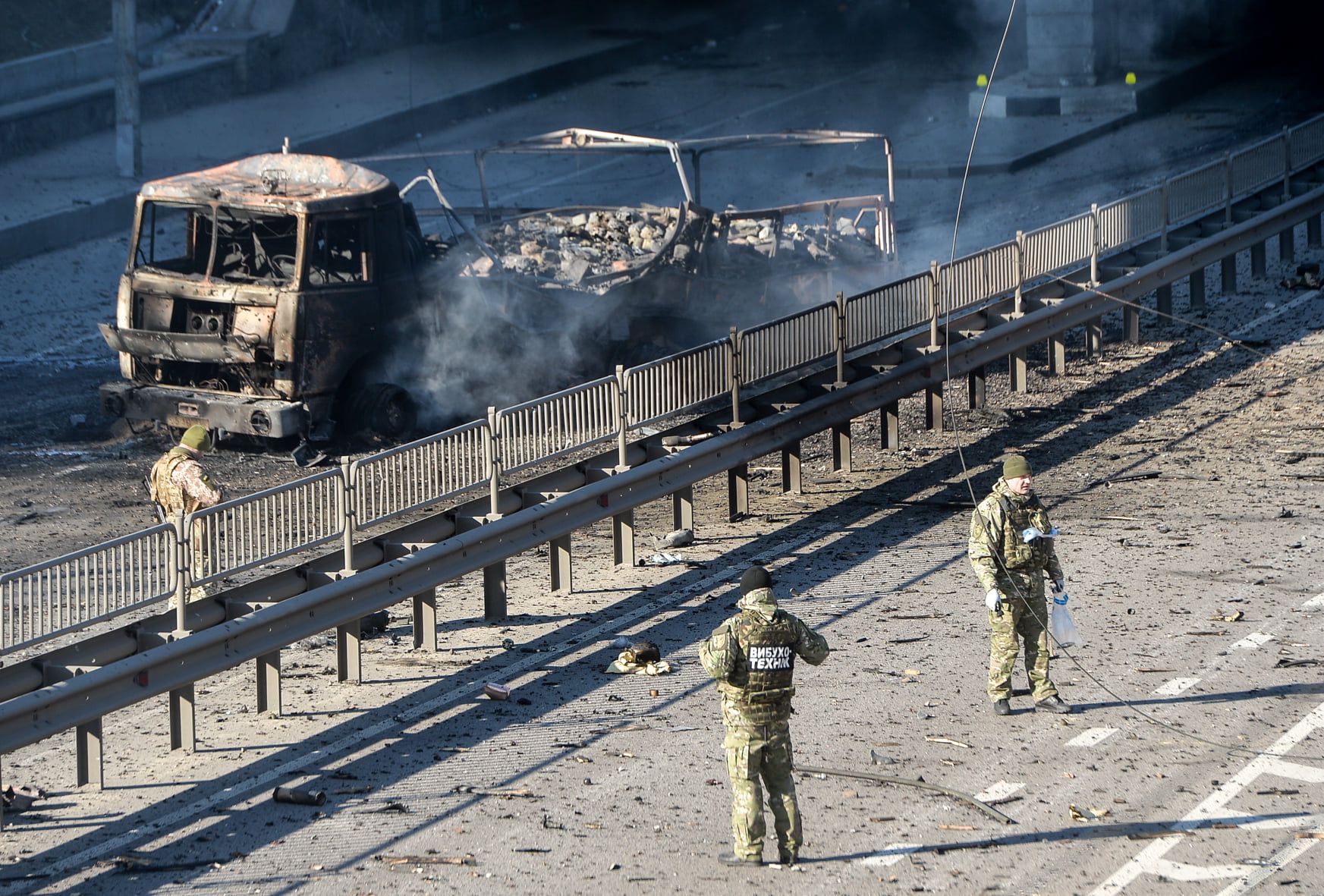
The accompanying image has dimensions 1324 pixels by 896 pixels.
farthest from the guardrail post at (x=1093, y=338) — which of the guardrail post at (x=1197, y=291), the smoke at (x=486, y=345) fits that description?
the smoke at (x=486, y=345)

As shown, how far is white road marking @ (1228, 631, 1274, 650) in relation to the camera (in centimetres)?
1154

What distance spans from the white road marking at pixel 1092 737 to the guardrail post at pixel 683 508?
14.2ft

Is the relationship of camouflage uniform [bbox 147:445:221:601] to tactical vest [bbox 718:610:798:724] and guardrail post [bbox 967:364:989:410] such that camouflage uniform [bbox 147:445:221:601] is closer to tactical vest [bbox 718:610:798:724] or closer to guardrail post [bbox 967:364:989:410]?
tactical vest [bbox 718:610:798:724]

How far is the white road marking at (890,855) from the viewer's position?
8766 millimetres

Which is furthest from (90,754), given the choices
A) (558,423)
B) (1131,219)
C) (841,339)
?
(1131,219)

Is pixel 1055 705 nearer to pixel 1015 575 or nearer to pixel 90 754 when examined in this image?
pixel 1015 575

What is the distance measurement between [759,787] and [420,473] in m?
3.96

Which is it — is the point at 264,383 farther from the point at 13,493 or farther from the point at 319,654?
the point at 319,654

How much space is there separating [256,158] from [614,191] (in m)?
11.8

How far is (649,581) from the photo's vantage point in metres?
13.3

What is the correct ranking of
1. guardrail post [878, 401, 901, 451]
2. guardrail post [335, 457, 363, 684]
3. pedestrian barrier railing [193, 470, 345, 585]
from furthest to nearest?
guardrail post [878, 401, 901, 451], guardrail post [335, 457, 363, 684], pedestrian barrier railing [193, 470, 345, 585]

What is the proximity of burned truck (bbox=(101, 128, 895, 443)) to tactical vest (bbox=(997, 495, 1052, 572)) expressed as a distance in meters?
7.21

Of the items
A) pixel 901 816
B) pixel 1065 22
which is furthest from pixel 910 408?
pixel 1065 22

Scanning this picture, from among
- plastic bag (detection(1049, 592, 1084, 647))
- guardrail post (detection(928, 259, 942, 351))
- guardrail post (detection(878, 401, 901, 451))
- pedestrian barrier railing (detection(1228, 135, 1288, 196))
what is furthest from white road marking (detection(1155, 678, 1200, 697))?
pedestrian barrier railing (detection(1228, 135, 1288, 196))
